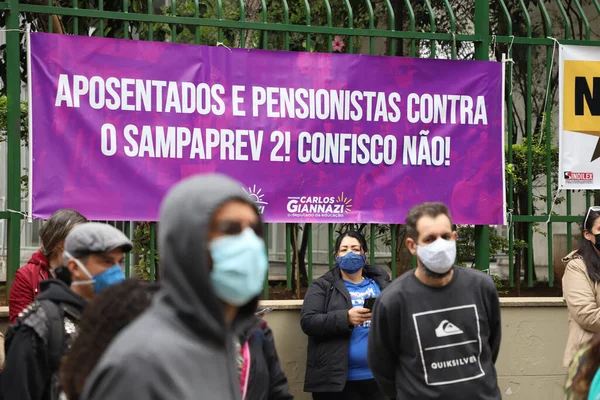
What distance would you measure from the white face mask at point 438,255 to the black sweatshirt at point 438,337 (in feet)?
0.48

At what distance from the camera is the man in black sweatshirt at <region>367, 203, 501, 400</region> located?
458 cm

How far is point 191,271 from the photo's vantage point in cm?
184

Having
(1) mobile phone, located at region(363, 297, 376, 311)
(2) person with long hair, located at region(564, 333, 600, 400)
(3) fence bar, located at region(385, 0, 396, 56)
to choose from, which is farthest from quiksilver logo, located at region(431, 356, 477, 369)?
(3) fence bar, located at region(385, 0, 396, 56)

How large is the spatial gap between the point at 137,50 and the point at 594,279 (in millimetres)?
3359

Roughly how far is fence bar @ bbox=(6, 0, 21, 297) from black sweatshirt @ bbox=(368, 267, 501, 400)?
2599 mm

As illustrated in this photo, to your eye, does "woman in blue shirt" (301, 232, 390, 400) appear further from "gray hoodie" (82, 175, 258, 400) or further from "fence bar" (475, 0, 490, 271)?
"gray hoodie" (82, 175, 258, 400)

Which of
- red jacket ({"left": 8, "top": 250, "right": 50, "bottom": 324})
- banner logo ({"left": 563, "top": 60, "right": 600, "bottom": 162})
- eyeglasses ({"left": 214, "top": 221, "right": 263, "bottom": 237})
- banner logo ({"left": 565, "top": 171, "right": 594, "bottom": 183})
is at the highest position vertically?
banner logo ({"left": 563, "top": 60, "right": 600, "bottom": 162})

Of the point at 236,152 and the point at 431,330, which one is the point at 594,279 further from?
the point at 236,152

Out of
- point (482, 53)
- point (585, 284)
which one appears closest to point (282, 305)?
point (585, 284)

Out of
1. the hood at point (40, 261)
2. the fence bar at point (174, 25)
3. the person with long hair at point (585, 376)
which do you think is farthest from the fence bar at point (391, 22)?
the person with long hair at point (585, 376)

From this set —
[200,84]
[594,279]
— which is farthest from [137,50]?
[594,279]

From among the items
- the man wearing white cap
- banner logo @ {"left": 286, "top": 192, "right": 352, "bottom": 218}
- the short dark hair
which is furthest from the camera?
banner logo @ {"left": 286, "top": 192, "right": 352, "bottom": 218}

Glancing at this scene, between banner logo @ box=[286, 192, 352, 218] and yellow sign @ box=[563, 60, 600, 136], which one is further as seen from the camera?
yellow sign @ box=[563, 60, 600, 136]

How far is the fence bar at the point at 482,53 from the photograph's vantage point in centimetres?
722
